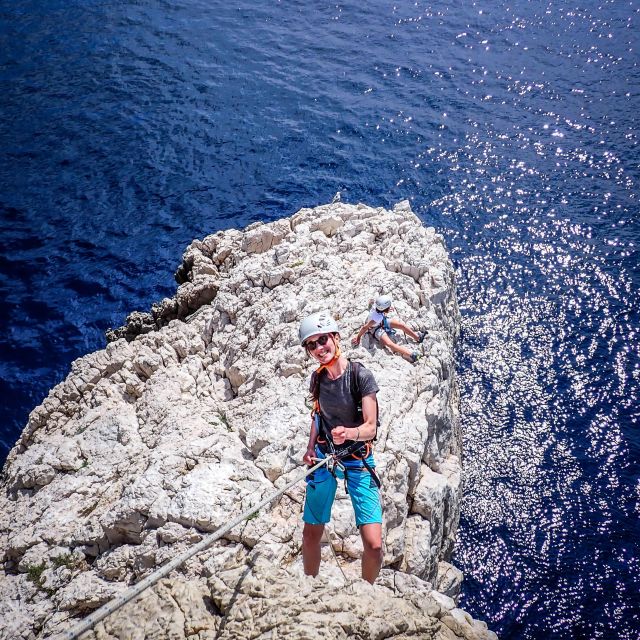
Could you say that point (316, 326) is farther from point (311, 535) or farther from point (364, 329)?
point (364, 329)

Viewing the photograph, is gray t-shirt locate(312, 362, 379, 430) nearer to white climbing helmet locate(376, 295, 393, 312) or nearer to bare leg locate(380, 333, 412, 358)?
white climbing helmet locate(376, 295, 393, 312)

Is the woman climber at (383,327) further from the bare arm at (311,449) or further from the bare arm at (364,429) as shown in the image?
the bare arm at (364,429)

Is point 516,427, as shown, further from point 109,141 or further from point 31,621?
point 109,141

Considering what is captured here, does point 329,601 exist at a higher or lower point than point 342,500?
higher

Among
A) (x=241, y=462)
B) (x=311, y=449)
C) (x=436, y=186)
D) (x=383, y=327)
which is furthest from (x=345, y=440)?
(x=436, y=186)

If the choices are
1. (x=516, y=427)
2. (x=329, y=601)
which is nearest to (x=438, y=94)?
(x=516, y=427)

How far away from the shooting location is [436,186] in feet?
94.0

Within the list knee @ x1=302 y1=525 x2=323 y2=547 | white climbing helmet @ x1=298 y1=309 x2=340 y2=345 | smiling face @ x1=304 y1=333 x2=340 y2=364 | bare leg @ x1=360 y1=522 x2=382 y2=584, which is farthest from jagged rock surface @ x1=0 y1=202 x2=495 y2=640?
white climbing helmet @ x1=298 y1=309 x2=340 y2=345

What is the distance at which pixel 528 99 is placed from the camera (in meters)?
33.9

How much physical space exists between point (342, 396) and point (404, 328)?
20.1 feet

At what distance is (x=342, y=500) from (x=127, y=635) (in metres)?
4.53

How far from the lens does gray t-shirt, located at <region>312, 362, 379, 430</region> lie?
330 inches

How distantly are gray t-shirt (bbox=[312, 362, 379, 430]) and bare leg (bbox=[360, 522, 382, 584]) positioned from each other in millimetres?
1585

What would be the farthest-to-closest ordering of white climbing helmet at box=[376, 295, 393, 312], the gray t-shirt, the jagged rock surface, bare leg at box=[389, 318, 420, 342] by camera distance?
bare leg at box=[389, 318, 420, 342] < white climbing helmet at box=[376, 295, 393, 312] < the gray t-shirt < the jagged rock surface
